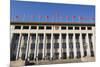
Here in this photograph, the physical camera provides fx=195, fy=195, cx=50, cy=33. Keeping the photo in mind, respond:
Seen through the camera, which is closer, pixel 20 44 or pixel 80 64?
pixel 20 44

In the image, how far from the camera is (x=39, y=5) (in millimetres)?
2346

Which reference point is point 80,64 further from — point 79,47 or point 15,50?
point 15,50

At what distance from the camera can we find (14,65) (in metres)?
2.21

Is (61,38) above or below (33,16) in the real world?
below

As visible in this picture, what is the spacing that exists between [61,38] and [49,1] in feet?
1.54

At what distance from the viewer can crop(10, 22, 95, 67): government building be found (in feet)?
7.34

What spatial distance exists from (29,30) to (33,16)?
0.58ft

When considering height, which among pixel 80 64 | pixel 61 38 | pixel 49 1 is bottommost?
pixel 80 64

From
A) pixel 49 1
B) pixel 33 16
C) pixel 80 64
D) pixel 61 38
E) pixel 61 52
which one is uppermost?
pixel 49 1

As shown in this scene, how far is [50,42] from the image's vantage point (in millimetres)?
2320

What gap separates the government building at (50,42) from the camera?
7.34ft

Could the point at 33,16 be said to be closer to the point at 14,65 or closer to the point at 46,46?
the point at 46,46

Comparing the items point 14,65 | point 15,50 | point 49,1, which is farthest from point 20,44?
point 49,1
